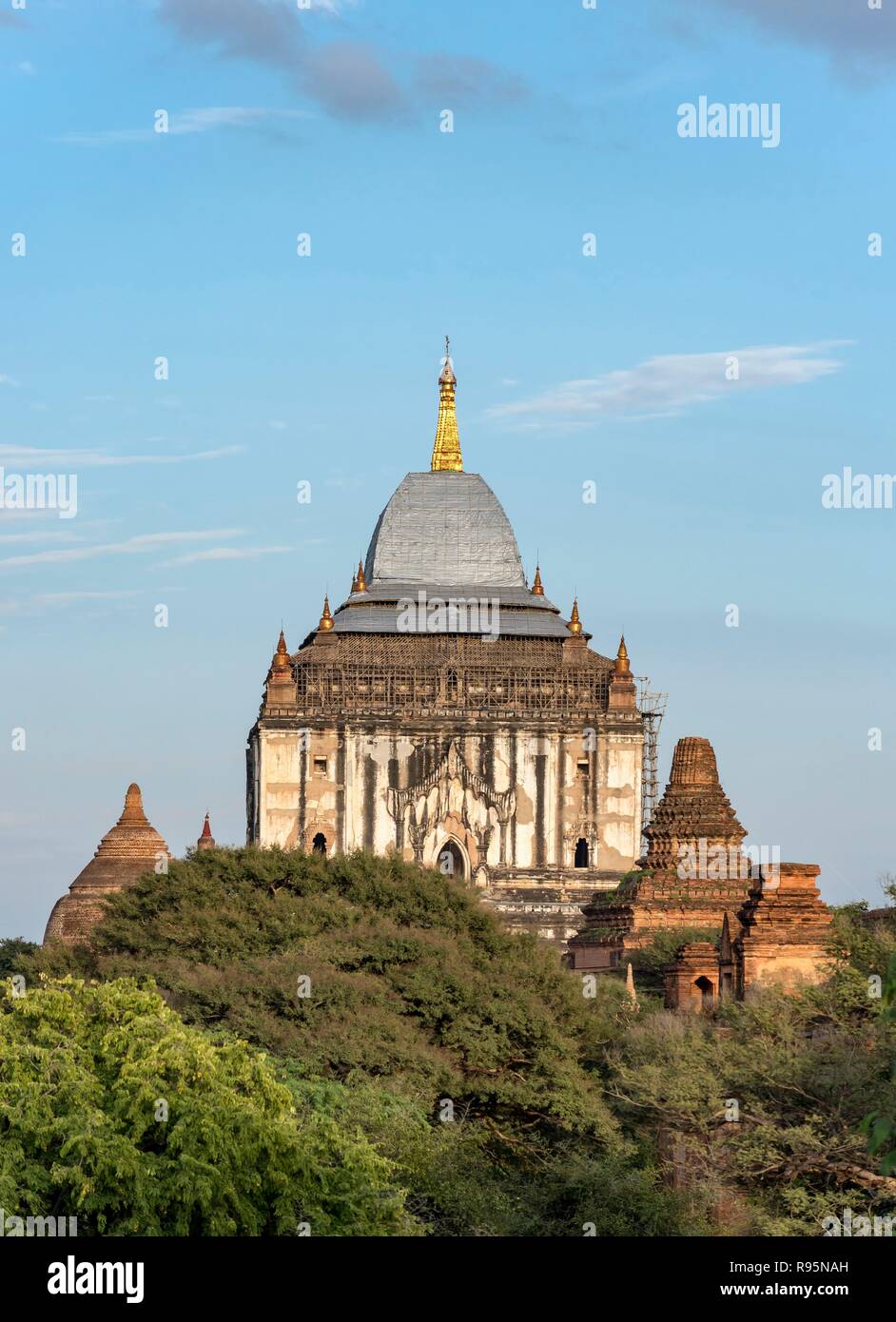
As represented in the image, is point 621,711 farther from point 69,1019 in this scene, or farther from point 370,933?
point 69,1019

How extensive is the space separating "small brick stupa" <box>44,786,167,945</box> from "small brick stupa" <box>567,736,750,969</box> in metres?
22.0

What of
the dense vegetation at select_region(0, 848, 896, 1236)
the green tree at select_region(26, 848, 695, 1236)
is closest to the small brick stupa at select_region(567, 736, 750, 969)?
the dense vegetation at select_region(0, 848, 896, 1236)

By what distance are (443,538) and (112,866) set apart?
32027 millimetres

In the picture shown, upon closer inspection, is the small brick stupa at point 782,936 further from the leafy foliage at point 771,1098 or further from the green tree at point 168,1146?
the green tree at point 168,1146

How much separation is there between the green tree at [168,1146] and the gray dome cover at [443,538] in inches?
3156

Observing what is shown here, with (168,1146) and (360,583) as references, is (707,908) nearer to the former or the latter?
(168,1146)

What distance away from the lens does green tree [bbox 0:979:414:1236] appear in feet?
114

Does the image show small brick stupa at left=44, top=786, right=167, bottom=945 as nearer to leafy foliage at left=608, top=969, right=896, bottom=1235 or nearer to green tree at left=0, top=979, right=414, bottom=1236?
leafy foliage at left=608, top=969, right=896, bottom=1235

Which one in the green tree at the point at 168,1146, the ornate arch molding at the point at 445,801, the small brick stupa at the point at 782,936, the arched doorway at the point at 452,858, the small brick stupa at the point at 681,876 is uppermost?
the ornate arch molding at the point at 445,801

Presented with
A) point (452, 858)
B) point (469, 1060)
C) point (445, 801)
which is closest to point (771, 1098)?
point (469, 1060)

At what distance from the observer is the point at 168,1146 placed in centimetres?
3550

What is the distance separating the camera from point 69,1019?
39.0 m

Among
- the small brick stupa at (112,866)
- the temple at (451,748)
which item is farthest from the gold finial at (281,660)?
the small brick stupa at (112,866)

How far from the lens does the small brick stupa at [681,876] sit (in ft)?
217
